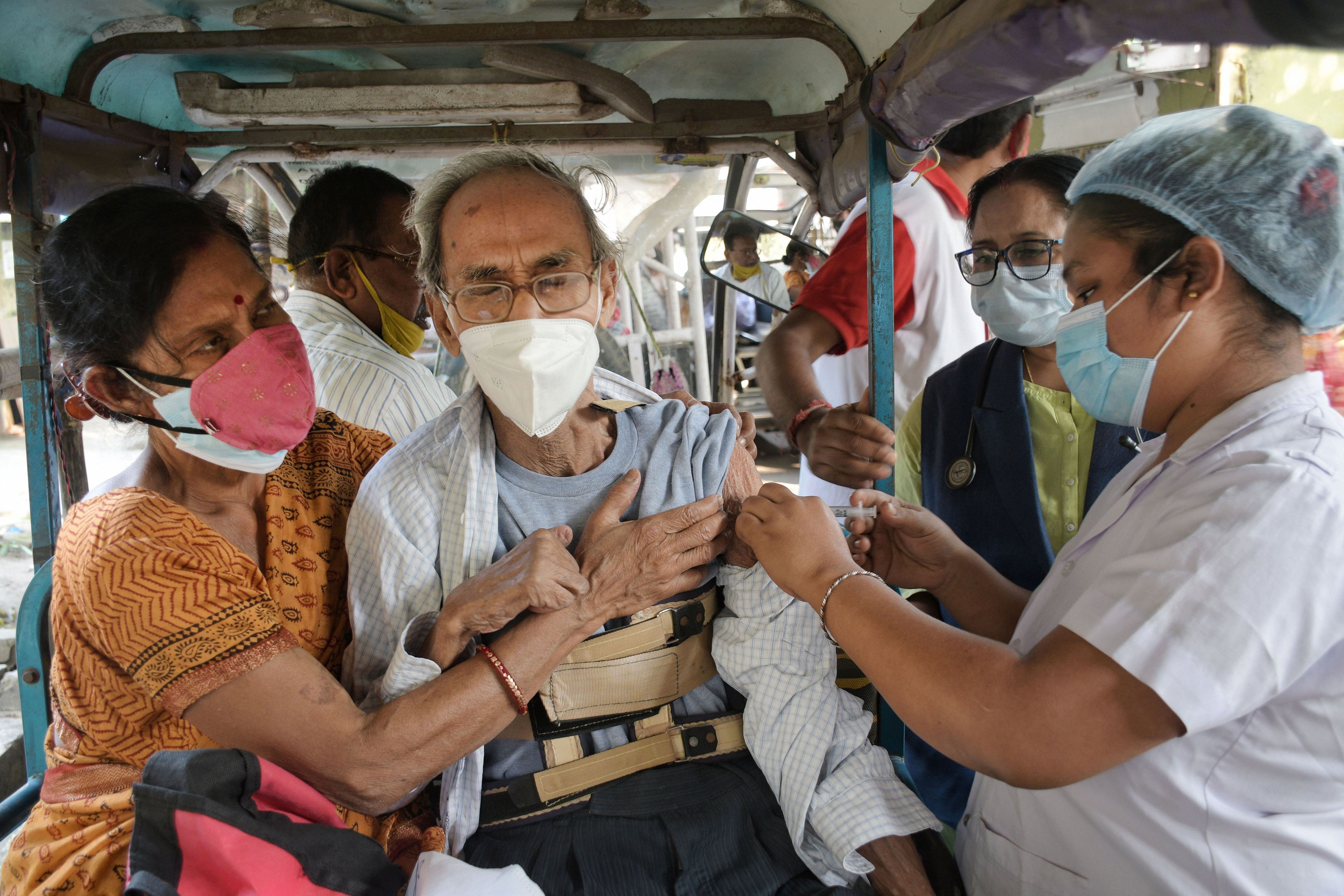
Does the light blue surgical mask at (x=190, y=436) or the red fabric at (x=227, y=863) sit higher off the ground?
the light blue surgical mask at (x=190, y=436)

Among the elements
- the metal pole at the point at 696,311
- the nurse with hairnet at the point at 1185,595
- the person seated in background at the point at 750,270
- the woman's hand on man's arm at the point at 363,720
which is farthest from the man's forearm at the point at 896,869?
the metal pole at the point at 696,311

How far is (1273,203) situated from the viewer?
1172 millimetres

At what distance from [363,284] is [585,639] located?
1.84 metres

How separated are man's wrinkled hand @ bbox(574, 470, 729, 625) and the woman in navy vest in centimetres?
79

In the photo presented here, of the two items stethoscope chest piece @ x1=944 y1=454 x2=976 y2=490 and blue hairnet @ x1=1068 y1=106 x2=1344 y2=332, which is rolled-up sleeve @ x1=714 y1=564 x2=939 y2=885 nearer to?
stethoscope chest piece @ x1=944 y1=454 x2=976 y2=490

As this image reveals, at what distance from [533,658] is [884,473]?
1.01 m

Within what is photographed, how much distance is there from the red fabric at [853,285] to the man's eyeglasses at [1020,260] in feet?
1.62

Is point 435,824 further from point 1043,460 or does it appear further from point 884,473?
point 1043,460

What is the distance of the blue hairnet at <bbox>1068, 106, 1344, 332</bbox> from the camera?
1172mm

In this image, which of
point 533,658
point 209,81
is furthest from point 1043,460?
point 209,81

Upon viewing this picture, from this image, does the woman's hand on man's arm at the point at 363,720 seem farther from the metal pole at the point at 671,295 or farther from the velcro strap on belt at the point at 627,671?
the metal pole at the point at 671,295

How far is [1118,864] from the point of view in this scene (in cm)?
125

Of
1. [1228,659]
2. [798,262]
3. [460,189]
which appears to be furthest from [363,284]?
[1228,659]

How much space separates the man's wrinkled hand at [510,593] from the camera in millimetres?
1518
